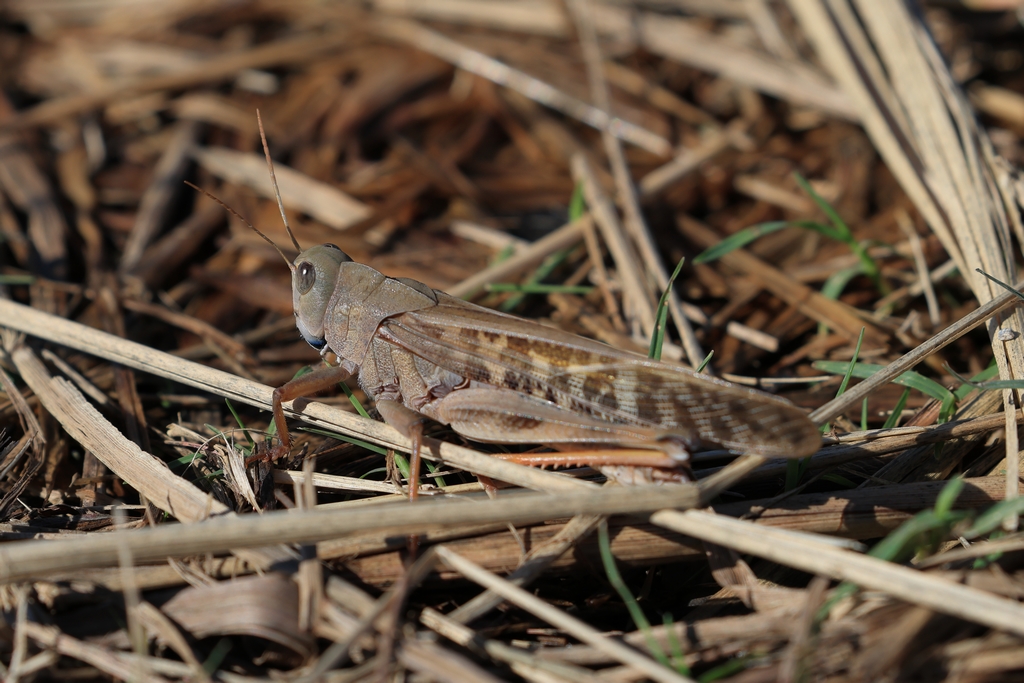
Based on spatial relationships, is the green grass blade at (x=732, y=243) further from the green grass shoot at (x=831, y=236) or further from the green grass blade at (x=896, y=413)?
the green grass blade at (x=896, y=413)

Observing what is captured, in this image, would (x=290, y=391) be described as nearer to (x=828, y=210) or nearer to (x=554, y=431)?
(x=554, y=431)

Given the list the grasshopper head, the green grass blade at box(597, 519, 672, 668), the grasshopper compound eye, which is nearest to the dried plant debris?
the green grass blade at box(597, 519, 672, 668)

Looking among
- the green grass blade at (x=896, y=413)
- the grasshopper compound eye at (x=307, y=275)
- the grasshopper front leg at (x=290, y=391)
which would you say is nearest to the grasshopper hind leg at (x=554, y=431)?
the grasshopper front leg at (x=290, y=391)

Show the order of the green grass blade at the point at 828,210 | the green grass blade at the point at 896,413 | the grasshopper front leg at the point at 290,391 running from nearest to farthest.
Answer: the grasshopper front leg at the point at 290,391, the green grass blade at the point at 896,413, the green grass blade at the point at 828,210

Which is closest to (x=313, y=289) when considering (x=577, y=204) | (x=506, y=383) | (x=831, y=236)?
(x=506, y=383)

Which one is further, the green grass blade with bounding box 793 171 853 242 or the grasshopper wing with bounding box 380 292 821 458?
the green grass blade with bounding box 793 171 853 242

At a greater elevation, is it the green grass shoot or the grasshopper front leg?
the green grass shoot

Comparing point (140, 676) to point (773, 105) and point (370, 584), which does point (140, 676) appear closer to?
point (370, 584)

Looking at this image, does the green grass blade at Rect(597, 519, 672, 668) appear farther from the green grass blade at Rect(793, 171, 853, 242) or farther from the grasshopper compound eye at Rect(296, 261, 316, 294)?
the green grass blade at Rect(793, 171, 853, 242)
